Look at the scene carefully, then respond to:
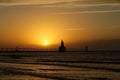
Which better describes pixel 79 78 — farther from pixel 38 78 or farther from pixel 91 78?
pixel 38 78

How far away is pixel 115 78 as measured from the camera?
35.8 meters

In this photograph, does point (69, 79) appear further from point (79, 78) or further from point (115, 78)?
point (115, 78)

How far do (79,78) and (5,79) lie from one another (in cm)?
847

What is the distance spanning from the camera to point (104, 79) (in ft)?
115

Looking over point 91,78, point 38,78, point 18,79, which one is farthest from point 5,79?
point 91,78

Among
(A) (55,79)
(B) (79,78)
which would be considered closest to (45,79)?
(A) (55,79)

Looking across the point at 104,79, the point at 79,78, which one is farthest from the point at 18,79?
the point at 104,79

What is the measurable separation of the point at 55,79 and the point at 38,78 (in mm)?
2143

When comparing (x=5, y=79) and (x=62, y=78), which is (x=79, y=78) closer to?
(x=62, y=78)

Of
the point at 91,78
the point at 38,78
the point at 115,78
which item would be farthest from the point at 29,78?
the point at 115,78

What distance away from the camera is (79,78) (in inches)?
Result: 1422

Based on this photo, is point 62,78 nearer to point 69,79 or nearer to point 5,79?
point 69,79

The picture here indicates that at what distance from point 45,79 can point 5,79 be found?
452 cm

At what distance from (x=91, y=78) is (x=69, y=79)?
264 centimetres
